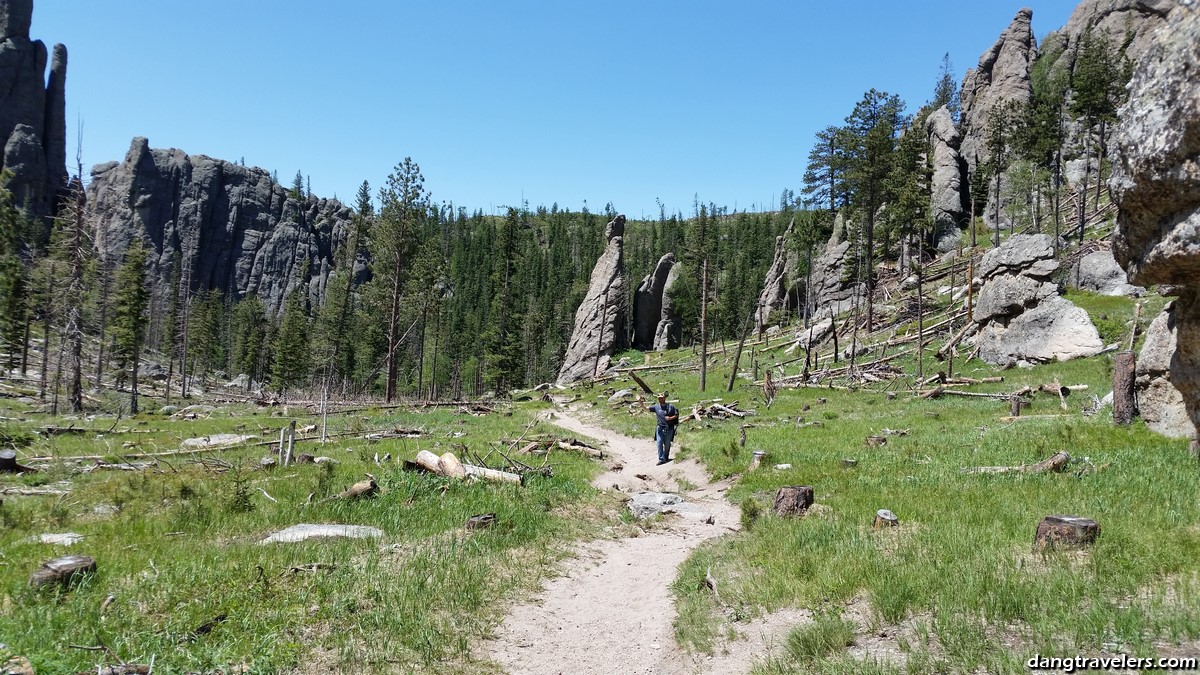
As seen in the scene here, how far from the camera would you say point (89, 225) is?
36.0 metres

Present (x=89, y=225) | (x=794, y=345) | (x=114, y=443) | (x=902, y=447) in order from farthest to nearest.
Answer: (x=794, y=345) < (x=89, y=225) < (x=114, y=443) < (x=902, y=447)

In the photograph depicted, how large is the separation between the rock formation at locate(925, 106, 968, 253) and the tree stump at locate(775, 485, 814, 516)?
71.8 metres

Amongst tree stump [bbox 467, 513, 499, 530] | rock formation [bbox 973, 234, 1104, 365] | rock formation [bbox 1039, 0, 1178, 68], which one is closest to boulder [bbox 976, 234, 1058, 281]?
rock formation [bbox 973, 234, 1104, 365]

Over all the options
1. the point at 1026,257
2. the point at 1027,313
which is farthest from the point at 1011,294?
the point at 1026,257

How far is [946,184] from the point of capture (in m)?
75.1

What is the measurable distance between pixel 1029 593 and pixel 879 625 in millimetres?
1326

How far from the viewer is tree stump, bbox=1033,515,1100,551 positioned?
6000 mm

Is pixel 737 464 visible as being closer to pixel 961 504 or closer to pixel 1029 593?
pixel 961 504

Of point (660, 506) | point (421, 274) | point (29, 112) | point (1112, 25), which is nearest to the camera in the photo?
point (660, 506)

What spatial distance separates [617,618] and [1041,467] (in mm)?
8551

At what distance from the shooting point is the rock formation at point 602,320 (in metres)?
76.1

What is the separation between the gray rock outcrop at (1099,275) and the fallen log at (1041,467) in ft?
125

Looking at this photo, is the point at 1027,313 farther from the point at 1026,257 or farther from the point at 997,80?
the point at 997,80

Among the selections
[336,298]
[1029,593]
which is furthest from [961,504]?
[336,298]
